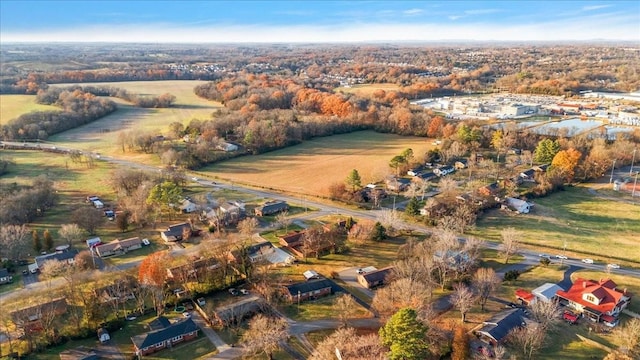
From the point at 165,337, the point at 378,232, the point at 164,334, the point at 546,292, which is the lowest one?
the point at 165,337

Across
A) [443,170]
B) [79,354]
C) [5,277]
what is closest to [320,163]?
[443,170]

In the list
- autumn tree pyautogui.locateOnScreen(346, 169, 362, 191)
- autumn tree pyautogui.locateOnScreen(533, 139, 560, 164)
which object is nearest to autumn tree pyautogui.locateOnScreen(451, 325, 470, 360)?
autumn tree pyautogui.locateOnScreen(346, 169, 362, 191)

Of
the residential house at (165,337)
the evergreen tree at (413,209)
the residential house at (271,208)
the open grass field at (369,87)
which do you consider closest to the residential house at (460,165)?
the evergreen tree at (413,209)

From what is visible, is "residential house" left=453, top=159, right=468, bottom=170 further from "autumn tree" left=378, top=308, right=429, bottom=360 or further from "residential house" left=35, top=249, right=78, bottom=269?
"residential house" left=35, top=249, right=78, bottom=269

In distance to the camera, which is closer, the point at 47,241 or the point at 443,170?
the point at 47,241

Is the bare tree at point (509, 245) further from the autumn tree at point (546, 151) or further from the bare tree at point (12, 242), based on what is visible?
the bare tree at point (12, 242)

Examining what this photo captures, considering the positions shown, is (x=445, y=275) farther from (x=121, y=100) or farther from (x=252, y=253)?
(x=121, y=100)

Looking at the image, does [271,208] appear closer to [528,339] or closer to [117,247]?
[117,247]
